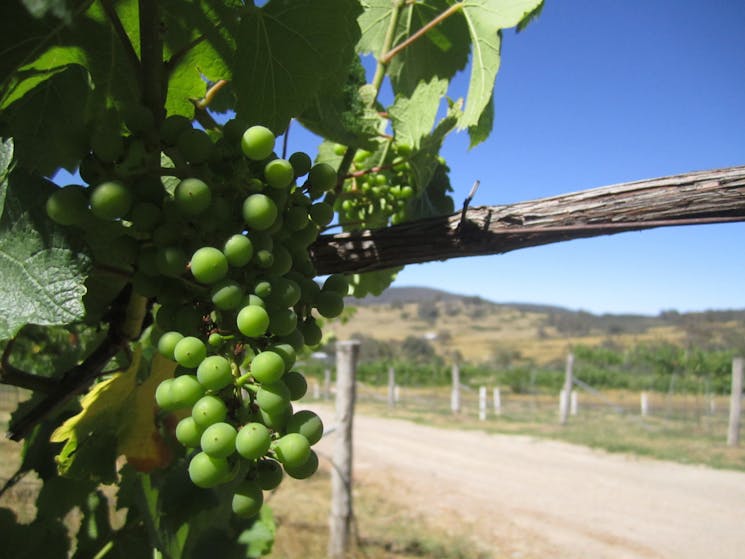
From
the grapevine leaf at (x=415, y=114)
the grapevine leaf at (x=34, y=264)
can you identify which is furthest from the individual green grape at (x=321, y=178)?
the grapevine leaf at (x=415, y=114)

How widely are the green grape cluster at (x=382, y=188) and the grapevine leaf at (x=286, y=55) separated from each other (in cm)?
60

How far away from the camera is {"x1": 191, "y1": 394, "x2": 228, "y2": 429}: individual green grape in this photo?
2.24 feet

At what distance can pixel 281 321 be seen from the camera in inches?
29.3

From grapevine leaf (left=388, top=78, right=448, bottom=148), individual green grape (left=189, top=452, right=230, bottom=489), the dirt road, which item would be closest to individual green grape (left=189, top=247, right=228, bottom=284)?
individual green grape (left=189, top=452, right=230, bottom=489)

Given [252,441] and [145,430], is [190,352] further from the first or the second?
[145,430]

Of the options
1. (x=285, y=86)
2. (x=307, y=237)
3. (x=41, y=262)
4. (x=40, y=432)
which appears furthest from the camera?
(x=40, y=432)

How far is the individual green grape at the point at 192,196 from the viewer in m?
0.71

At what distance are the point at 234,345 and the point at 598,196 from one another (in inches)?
26.7

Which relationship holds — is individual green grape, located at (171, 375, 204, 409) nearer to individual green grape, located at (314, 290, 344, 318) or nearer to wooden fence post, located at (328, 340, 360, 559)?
individual green grape, located at (314, 290, 344, 318)

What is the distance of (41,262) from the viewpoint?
28.1 inches

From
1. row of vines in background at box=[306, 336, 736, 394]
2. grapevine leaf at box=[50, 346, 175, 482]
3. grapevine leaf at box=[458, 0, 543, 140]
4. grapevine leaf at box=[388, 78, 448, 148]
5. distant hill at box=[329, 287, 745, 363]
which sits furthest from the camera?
distant hill at box=[329, 287, 745, 363]

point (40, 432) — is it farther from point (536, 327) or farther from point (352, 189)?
point (536, 327)

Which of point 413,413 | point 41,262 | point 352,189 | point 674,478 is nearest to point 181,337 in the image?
point 41,262

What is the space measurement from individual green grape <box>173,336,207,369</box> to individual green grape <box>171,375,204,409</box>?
0.02 m
